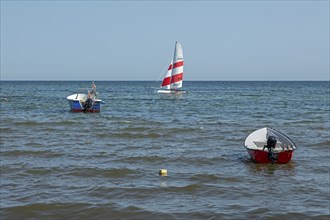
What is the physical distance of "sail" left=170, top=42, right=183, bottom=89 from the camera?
7081 centimetres

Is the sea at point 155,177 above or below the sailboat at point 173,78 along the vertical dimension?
below

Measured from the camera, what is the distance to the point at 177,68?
71188mm

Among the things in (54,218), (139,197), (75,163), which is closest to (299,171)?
(139,197)

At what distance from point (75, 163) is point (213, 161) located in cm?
474

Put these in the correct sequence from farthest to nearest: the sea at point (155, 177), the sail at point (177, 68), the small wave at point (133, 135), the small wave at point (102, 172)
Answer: the sail at point (177, 68) < the small wave at point (133, 135) < the small wave at point (102, 172) < the sea at point (155, 177)

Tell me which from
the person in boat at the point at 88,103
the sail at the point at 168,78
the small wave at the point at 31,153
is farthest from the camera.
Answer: the sail at the point at 168,78

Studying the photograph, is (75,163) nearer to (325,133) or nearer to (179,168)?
(179,168)

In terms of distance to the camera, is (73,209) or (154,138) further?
(154,138)

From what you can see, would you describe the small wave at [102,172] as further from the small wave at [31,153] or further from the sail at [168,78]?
the sail at [168,78]

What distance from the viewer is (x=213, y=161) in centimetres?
1658

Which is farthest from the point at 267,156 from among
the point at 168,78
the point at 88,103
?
the point at 168,78

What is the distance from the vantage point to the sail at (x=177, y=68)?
232 ft

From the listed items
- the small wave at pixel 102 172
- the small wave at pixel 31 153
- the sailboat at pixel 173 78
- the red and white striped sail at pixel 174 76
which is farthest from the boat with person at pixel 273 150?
the red and white striped sail at pixel 174 76

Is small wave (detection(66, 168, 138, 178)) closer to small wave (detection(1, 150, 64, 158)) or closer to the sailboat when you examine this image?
small wave (detection(1, 150, 64, 158))
